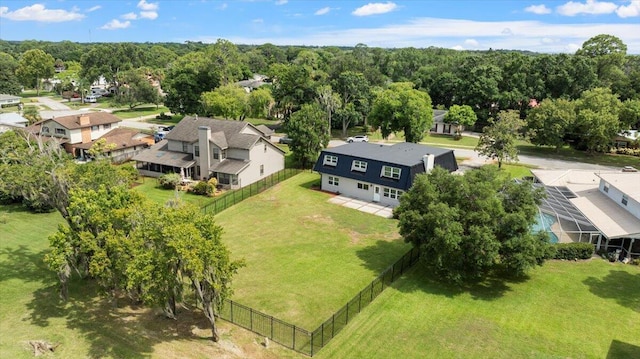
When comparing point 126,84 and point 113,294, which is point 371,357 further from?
point 126,84

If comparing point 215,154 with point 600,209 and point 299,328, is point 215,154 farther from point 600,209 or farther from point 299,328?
point 600,209

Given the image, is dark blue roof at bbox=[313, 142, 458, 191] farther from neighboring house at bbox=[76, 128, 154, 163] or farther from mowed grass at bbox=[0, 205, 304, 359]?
neighboring house at bbox=[76, 128, 154, 163]

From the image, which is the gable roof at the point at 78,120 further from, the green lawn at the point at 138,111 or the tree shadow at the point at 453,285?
the tree shadow at the point at 453,285

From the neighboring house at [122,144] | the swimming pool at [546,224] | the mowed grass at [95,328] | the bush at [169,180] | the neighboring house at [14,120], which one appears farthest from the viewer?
the neighboring house at [14,120]

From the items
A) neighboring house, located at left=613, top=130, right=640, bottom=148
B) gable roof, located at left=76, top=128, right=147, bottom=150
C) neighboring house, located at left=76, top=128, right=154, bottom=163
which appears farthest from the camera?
neighboring house, located at left=613, top=130, right=640, bottom=148

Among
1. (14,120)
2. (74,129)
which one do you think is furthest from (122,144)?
(14,120)

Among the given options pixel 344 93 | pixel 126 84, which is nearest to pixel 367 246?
pixel 344 93

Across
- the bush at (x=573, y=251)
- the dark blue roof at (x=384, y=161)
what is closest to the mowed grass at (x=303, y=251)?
the dark blue roof at (x=384, y=161)

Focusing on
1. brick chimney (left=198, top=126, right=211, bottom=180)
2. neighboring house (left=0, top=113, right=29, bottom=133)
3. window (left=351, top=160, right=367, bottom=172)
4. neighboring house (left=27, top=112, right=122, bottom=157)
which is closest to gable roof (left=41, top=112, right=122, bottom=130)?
neighboring house (left=27, top=112, right=122, bottom=157)
